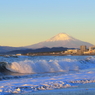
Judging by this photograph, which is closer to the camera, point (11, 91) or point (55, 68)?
point (11, 91)

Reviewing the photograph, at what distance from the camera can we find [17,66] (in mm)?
29516

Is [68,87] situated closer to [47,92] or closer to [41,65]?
[47,92]

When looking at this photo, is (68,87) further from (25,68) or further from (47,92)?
(25,68)

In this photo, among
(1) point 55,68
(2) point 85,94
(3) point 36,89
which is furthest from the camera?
(1) point 55,68

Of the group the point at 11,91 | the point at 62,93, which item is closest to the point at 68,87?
the point at 62,93

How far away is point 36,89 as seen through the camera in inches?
486

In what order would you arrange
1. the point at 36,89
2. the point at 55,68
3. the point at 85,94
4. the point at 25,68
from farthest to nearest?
the point at 55,68, the point at 25,68, the point at 36,89, the point at 85,94

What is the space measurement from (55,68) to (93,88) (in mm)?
18208

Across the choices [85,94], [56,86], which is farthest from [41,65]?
[85,94]

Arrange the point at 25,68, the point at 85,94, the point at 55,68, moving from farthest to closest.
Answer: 1. the point at 55,68
2. the point at 25,68
3. the point at 85,94

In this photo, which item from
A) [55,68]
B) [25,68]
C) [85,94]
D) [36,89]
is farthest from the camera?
[55,68]

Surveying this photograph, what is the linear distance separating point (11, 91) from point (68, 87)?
2.89 metres

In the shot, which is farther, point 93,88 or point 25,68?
point 25,68

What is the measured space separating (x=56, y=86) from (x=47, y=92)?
1529 mm
